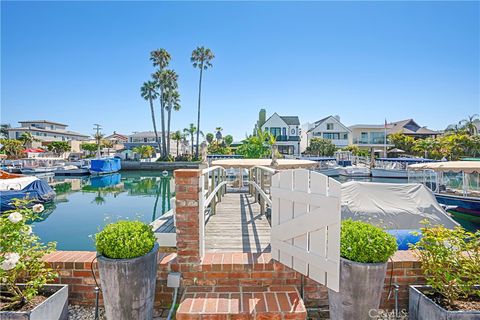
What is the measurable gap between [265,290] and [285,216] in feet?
2.90

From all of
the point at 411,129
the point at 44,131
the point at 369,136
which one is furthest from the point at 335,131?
the point at 44,131

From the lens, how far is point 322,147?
1548 inches

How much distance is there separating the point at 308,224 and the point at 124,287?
6.36ft

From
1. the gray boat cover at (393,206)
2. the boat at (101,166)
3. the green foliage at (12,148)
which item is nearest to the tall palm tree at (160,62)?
the boat at (101,166)

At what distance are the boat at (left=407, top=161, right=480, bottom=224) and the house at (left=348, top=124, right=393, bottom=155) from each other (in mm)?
30288

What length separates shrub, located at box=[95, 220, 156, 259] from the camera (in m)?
2.43

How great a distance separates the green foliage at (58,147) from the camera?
141 feet

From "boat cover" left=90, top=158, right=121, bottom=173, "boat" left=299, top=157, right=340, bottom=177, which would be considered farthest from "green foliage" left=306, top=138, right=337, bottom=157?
"boat cover" left=90, top=158, right=121, bottom=173

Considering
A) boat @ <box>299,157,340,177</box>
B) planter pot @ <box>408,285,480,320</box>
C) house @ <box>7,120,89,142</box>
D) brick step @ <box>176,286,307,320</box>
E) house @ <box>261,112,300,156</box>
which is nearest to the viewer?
planter pot @ <box>408,285,480,320</box>

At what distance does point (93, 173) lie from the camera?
31656 mm

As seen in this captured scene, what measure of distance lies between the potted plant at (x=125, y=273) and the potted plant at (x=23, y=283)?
1.90 ft

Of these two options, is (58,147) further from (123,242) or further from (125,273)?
(125,273)

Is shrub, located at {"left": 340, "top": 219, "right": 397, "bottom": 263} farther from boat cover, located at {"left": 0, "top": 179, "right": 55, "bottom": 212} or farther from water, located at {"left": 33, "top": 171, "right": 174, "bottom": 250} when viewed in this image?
boat cover, located at {"left": 0, "top": 179, "right": 55, "bottom": 212}

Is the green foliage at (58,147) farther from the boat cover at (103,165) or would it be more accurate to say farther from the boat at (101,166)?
the boat at (101,166)
